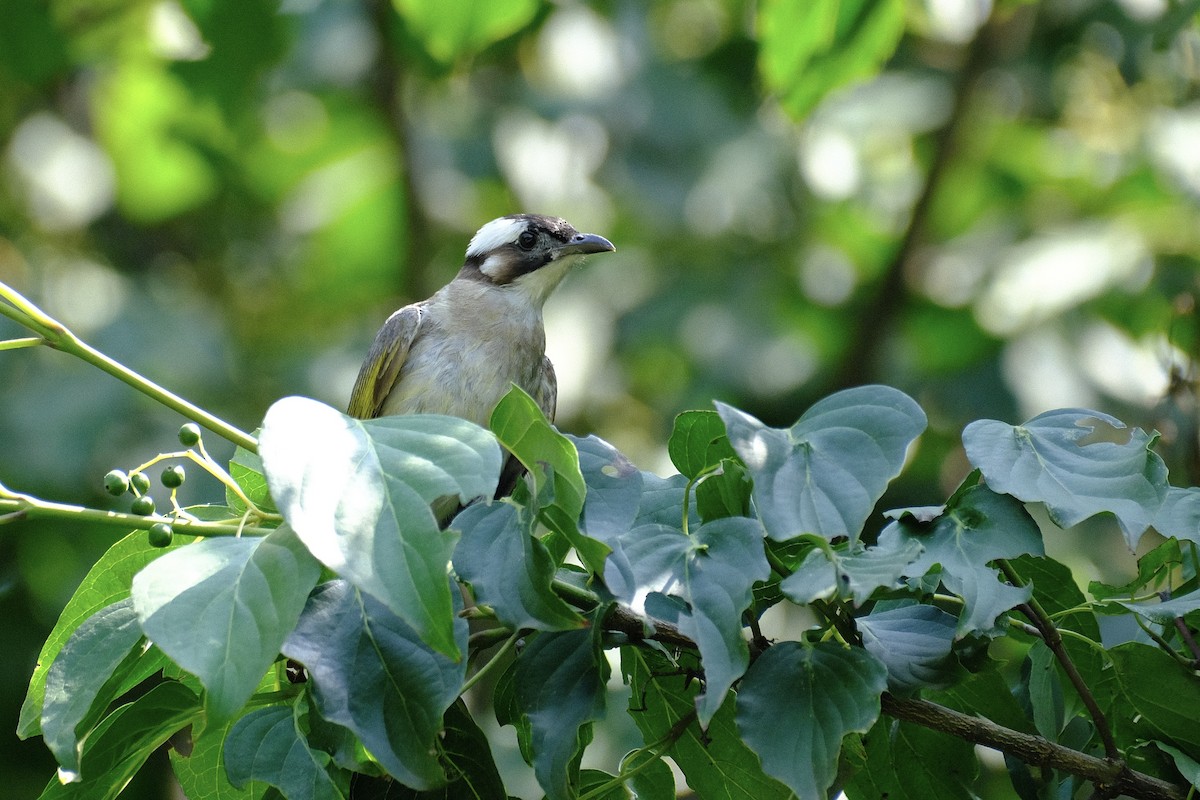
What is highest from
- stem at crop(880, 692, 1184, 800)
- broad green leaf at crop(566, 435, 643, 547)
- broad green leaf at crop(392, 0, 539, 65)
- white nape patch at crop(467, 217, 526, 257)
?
broad green leaf at crop(392, 0, 539, 65)

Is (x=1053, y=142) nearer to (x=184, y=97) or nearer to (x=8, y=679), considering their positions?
(x=184, y=97)

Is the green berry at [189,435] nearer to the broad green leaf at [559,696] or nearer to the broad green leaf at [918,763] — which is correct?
the broad green leaf at [559,696]

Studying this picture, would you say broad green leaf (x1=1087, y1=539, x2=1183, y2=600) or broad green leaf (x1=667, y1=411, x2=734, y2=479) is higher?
broad green leaf (x1=667, y1=411, x2=734, y2=479)

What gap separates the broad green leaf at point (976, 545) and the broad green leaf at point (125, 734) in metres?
1.10

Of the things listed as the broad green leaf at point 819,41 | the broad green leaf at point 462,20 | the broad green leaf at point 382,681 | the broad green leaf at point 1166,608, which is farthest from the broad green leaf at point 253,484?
the broad green leaf at point 819,41

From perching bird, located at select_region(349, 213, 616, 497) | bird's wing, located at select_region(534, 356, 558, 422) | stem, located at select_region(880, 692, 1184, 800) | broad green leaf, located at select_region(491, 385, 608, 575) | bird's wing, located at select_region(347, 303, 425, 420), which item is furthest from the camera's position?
bird's wing, located at select_region(534, 356, 558, 422)

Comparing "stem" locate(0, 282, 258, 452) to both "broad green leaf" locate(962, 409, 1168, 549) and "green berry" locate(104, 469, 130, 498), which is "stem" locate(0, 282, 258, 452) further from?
"broad green leaf" locate(962, 409, 1168, 549)

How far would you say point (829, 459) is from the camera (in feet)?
6.26

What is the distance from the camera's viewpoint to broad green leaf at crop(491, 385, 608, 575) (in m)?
1.83

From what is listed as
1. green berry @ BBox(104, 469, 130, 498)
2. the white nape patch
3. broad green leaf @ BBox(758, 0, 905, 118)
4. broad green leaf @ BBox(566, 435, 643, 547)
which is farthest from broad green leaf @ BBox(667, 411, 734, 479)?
the white nape patch

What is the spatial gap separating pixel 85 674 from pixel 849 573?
1.07 m

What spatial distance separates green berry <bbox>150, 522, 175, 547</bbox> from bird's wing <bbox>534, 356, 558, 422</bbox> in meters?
2.83

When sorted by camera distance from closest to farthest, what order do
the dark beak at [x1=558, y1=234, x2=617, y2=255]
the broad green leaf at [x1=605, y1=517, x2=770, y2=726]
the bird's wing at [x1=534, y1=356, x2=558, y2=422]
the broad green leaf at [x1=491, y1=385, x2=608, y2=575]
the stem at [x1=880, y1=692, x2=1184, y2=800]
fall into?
the broad green leaf at [x1=605, y1=517, x2=770, y2=726]
the broad green leaf at [x1=491, y1=385, x2=608, y2=575]
the stem at [x1=880, y1=692, x2=1184, y2=800]
the bird's wing at [x1=534, y1=356, x2=558, y2=422]
the dark beak at [x1=558, y1=234, x2=617, y2=255]

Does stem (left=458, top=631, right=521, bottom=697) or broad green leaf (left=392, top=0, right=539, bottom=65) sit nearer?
stem (left=458, top=631, right=521, bottom=697)
